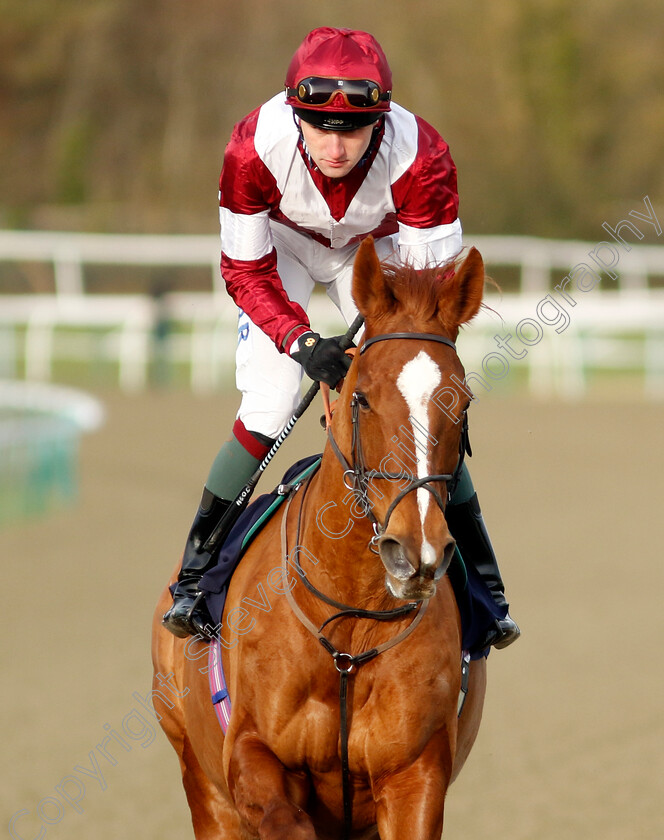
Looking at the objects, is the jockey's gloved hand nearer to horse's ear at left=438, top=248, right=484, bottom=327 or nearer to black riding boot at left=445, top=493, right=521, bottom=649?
horse's ear at left=438, top=248, right=484, bottom=327

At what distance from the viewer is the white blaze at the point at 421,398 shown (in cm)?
271

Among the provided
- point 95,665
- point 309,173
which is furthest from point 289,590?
point 95,665

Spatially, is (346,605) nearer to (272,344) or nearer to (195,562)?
(195,562)

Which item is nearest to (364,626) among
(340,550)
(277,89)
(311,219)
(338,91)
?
(340,550)

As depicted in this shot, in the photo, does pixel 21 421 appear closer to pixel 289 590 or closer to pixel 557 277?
pixel 289 590

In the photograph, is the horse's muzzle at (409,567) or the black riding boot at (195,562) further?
the black riding boot at (195,562)

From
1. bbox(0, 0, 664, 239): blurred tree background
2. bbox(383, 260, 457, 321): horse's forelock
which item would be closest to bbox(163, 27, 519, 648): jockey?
bbox(383, 260, 457, 321): horse's forelock

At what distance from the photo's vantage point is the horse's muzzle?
2.60 m

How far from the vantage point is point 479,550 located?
3.83 m

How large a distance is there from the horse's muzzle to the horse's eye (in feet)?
1.16

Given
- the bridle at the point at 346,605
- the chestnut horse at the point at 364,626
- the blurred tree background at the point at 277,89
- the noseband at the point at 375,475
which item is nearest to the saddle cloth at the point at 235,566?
the chestnut horse at the point at 364,626

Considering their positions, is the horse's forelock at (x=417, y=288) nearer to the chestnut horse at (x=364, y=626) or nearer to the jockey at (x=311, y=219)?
the chestnut horse at (x=364, y=626)

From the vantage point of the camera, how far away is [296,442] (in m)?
12.9

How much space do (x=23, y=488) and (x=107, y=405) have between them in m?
4.71
